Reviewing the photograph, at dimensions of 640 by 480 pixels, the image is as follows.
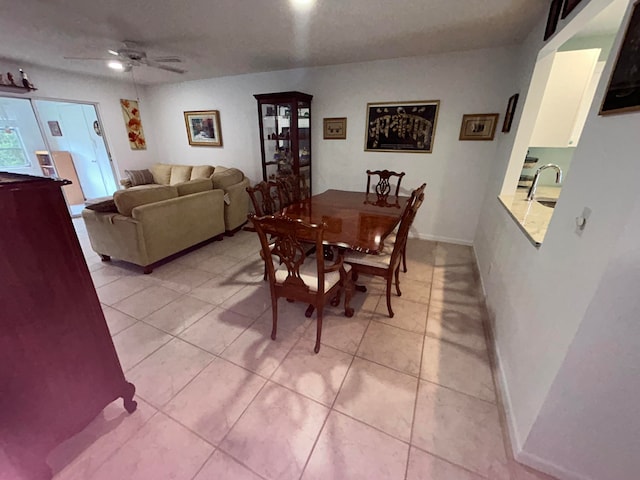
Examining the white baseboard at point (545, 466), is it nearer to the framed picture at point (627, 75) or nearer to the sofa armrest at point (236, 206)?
the framed picture at point (627, 75)

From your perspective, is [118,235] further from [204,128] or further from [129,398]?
[204,128]

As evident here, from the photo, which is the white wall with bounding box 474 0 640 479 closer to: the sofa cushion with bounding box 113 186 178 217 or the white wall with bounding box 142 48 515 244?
the white wall with bounding box 142 48 515 244

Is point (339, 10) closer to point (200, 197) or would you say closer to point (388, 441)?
point (200, 197)

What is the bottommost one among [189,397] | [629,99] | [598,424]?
[189,397]

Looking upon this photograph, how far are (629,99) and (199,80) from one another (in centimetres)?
527

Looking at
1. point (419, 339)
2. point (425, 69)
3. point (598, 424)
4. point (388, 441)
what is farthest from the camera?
point (425, 69)

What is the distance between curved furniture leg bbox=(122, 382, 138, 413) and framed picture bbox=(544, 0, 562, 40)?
3.40 metres

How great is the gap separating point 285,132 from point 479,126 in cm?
254

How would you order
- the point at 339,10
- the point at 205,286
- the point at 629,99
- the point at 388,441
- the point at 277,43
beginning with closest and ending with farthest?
1. the point at 629,99
2. the point at 388,441
3. the point at 339,10
4. the point at 205,286
5. the point at 277,43

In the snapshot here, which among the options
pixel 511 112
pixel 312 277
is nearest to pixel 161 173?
pixel 312 277

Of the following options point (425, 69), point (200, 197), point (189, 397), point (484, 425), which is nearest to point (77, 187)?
point (200, 197)

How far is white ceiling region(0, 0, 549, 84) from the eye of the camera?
194 cm

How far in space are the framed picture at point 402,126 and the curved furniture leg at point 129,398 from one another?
3502 millimetres

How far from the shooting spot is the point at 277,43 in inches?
106
